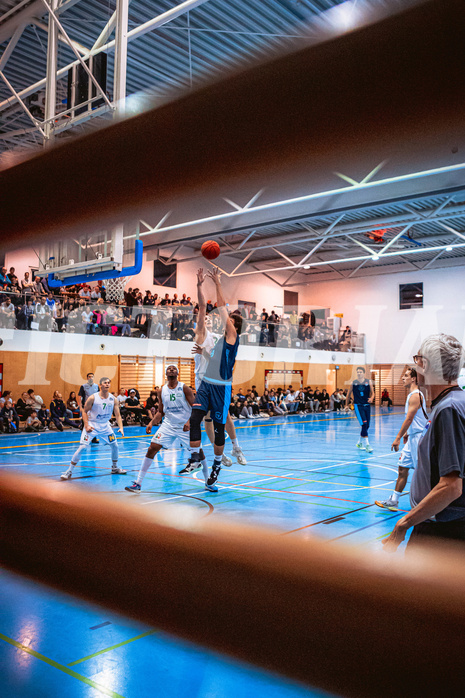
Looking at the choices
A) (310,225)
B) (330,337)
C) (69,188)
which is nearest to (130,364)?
(310,225)

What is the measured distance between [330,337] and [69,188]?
37.1 meters

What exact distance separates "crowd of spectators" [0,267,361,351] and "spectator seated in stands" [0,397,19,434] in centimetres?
288

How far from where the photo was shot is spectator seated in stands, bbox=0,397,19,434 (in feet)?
66.9

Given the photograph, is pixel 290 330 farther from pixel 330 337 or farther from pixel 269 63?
pixel 269 63

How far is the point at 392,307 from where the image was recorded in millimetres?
39844

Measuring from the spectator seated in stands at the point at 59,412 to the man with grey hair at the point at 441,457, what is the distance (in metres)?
20.5

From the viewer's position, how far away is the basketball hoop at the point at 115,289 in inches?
976

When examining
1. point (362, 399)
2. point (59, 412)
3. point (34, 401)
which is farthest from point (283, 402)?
point (362, 399)

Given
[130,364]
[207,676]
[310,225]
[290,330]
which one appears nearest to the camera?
[207,676]

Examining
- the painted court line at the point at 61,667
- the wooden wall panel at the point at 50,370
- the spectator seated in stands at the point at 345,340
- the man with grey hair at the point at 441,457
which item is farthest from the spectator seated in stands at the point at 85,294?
the man with grey hair at the point at 441,457

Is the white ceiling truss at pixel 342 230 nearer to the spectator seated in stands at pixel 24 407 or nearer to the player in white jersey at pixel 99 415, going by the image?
the player in white jersey at pixel 99 415

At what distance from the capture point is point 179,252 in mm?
34031

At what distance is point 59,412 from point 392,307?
2623 cm

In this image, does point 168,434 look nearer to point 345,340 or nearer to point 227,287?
point 227,287
